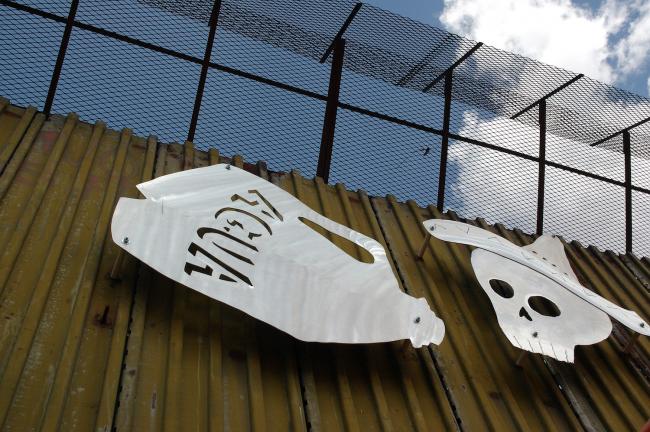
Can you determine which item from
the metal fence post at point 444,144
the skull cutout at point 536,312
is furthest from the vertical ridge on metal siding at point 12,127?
the metal fence post at point 444,144

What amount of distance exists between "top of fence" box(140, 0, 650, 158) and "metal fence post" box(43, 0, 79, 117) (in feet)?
2.73

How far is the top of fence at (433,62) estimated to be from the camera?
6914 mm

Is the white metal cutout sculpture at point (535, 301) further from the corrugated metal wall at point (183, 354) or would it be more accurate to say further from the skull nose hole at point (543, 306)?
the corrugated metal wall at point (183, 354)

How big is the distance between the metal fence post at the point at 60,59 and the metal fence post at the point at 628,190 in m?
6.82

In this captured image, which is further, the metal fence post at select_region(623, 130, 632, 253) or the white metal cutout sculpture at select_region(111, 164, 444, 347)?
the metal fence post at select_region(623, 130, 632, 253)

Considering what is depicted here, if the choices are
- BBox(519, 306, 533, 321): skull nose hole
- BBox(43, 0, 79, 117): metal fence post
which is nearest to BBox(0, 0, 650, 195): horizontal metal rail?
BBox(43, 0, 79, 117): metal fence post

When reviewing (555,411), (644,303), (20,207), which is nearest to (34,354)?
(20,207)

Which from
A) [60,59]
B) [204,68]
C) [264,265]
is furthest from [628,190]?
[60,59]

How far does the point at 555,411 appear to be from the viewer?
4.08 meters

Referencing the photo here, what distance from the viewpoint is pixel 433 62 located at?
7523 millimetres

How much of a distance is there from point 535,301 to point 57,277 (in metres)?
3.72

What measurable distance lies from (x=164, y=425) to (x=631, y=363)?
3828 millimetres

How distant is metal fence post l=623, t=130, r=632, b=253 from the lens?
7.70 m

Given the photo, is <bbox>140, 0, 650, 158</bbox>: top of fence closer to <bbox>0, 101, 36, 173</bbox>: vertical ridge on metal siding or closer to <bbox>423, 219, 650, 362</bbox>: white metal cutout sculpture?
<bbox>0, 101, 36, 173</bbox>: vertical ridge on metal siding
